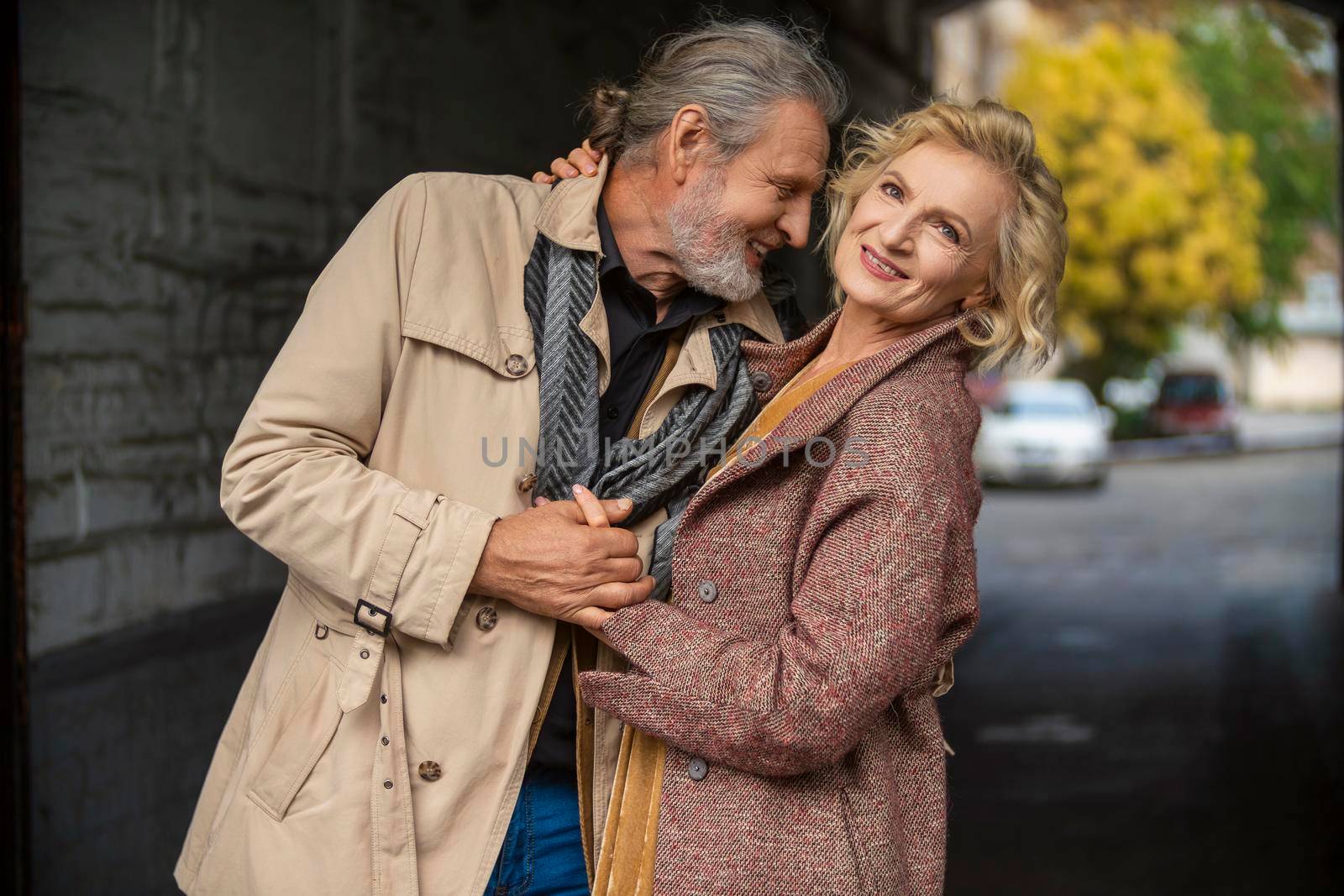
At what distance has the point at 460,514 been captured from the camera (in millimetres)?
1838

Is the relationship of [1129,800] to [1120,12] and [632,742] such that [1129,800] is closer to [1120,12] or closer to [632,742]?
[632,742]

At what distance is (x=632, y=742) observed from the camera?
1867mm

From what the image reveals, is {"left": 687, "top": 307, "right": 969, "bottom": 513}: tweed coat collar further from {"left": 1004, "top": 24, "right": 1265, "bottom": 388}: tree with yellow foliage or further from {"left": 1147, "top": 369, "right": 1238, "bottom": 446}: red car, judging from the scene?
{"left": 1147, "top": 369, "right": 1238, "bottom": 446}: red car

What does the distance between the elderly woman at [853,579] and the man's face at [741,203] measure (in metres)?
0.17

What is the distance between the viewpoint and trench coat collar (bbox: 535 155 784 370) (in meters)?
2.02

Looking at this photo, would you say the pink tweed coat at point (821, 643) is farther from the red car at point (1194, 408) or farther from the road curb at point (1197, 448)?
the red car at point (1194, 408)

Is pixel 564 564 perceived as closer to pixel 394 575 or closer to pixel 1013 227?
pixel 394 575

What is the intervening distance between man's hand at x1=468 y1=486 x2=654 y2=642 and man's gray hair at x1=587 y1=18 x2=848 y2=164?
2.34 feet

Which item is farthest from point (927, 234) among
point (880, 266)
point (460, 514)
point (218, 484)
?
point (218, 484)

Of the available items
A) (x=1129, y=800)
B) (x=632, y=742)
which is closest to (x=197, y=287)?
(x=632, y=742)

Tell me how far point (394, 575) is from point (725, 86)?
0.99 metres

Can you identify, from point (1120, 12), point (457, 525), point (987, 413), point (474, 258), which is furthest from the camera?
point (1120, 12)

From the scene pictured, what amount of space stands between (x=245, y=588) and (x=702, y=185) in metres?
2.62

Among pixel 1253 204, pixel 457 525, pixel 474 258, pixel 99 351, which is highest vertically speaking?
pixel 474 258
